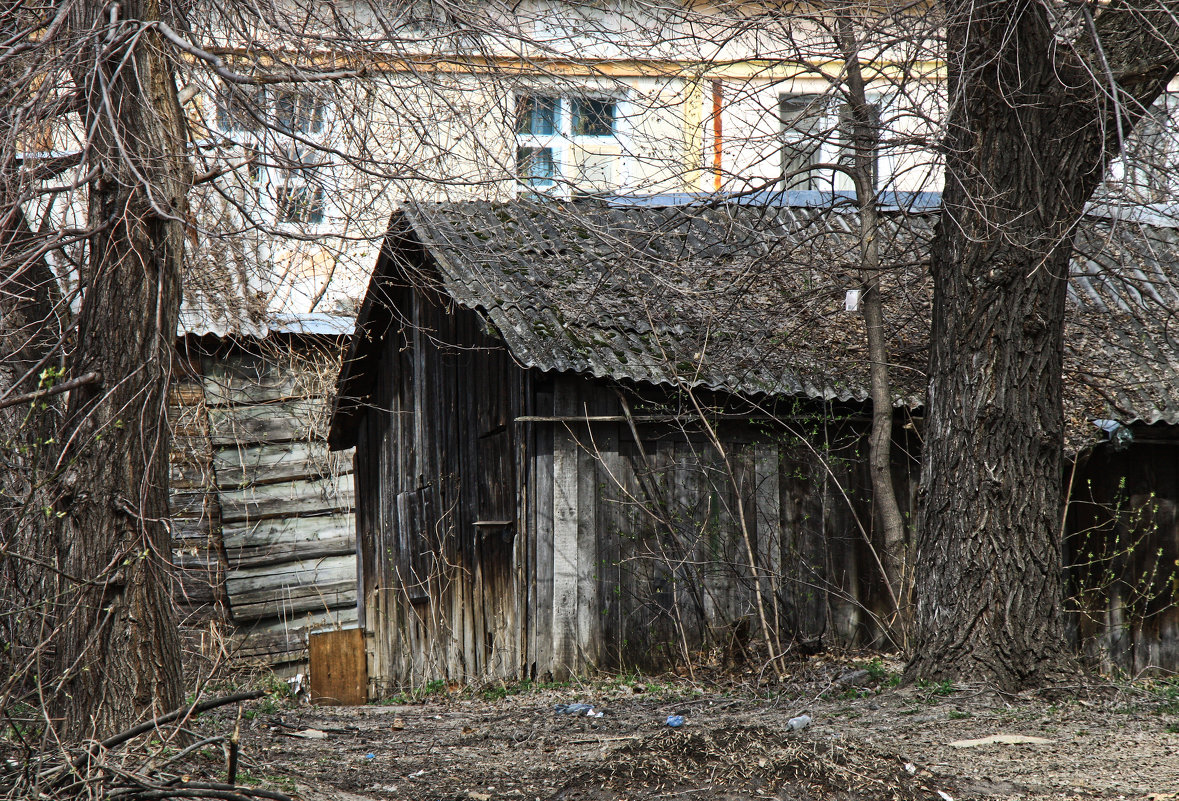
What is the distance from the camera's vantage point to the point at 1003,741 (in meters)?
5.02

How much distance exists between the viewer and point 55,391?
13.6 feet

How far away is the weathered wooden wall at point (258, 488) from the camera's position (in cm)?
1121

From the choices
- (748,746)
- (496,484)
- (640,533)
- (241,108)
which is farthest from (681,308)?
(748,746)

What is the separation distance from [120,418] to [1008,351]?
15.8 ft

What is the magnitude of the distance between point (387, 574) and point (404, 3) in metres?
7.13

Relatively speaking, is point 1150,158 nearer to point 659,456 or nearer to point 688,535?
point 659,456

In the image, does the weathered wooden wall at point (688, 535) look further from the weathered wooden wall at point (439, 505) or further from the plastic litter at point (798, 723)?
the plastic litter at point (798, 723)

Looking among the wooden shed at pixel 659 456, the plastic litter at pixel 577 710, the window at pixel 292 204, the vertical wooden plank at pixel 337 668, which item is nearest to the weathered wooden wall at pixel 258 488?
the vertical wooden plank at pixel 337 668

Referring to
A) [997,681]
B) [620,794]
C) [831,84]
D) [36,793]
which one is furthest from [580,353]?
[36,793]

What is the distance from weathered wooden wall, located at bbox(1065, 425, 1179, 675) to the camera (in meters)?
8.91

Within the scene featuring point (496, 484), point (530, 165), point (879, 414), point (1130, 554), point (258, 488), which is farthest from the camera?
point (258, 488)

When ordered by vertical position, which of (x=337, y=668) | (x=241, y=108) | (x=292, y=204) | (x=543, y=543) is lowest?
(x=337, y=668)

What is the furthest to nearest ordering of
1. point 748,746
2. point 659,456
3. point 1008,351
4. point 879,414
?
point 659,456 < point 879,414 < point 1008,351 < point 748,746

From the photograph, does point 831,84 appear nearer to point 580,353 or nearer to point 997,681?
point 580,353
